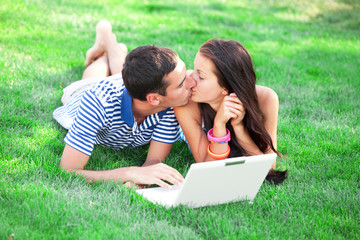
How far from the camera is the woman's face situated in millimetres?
3135

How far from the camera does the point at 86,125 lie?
10.1 ft

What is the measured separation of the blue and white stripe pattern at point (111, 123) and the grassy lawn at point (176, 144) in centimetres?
20

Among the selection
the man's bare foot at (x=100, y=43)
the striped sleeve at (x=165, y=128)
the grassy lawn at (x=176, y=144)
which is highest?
the man's bare foot at (x=100, y=43)

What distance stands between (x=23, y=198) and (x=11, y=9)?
495 cm

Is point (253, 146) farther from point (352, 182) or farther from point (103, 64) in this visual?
point (103, 64)

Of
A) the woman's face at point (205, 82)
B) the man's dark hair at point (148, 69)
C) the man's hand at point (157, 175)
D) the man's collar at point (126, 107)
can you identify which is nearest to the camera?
the man's hand at point (157, 175)

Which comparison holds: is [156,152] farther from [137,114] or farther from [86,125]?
[86,125]

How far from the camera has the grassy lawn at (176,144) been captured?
2.61 metres

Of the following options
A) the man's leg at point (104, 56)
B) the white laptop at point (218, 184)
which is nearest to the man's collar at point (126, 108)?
the white laptop at point (218, 184)

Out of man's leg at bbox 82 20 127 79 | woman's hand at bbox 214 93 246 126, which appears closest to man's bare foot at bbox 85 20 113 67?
man's leg at bbox 82 20 127 79

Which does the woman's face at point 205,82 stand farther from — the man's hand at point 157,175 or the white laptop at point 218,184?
the white laptop at point 218,184

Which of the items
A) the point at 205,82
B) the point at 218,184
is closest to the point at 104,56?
the point at 205,82

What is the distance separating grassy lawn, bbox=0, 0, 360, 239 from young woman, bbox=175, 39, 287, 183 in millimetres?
342

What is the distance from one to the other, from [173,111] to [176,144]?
1.76 ft
